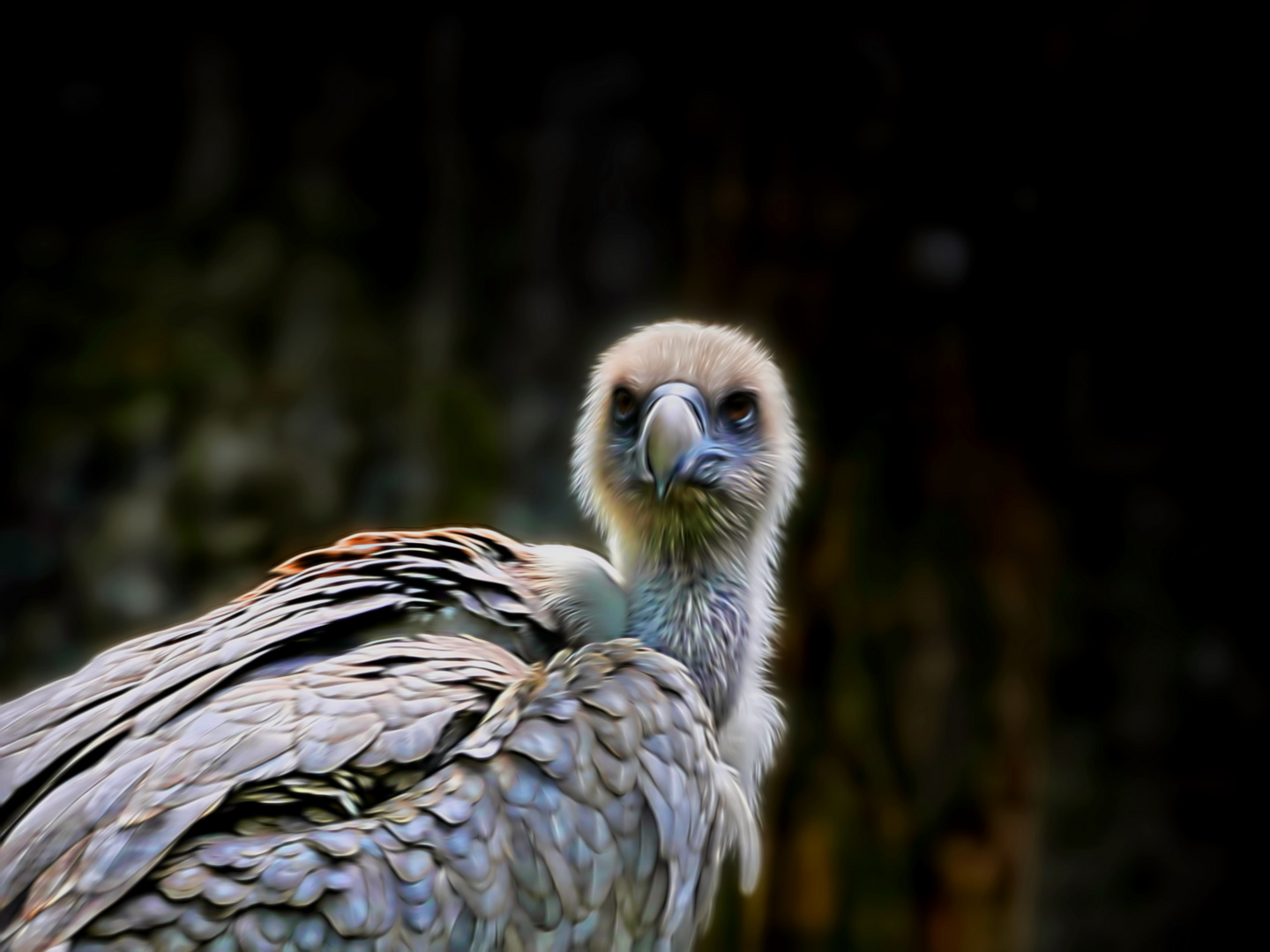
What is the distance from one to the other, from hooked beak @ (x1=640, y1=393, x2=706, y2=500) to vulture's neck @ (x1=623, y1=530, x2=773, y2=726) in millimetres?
138

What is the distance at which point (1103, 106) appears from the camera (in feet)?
12.2

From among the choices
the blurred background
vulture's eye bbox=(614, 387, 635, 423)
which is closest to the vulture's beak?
vulture's eye bbox=(614, 387, 635, 423)

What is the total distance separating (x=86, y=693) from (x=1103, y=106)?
3.38m

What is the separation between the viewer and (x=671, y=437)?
162cm

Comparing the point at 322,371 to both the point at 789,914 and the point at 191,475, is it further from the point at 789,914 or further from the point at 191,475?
the point at 789,914

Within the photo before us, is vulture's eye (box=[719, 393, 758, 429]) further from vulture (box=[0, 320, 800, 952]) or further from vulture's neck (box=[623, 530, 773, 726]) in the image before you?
vulture's neck (box=[623, 530, 773, 726])

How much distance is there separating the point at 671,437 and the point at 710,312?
7.03 ft

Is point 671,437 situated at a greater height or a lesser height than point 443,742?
A: greater

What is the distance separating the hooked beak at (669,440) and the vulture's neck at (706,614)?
138 millimetres

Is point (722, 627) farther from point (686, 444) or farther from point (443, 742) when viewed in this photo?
point (443, 742)

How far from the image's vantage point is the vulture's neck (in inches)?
64.7

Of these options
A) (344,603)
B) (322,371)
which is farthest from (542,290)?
(344,603)

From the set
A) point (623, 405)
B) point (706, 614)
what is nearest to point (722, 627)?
point (706, 614)

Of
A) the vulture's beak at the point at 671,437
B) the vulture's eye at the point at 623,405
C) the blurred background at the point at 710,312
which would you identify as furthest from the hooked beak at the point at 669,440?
the blurred background at the point at 710,312
